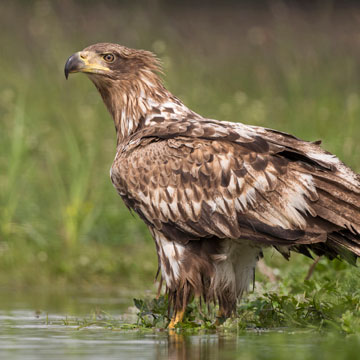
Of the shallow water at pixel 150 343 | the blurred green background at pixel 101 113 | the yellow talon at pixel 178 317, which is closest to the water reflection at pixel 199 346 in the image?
the shallow water at pixel 150 343

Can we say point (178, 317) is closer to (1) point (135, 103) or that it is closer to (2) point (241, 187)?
(2) point (241, 187)

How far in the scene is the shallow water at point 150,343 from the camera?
6438 millimetres

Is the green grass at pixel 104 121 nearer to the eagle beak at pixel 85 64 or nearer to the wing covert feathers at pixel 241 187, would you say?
the wing covert feathers at pixel 241 187

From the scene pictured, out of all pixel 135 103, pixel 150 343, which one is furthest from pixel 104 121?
pixel 150 343

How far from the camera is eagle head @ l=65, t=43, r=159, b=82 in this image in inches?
363

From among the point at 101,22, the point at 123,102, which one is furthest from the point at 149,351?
the point at 101,22

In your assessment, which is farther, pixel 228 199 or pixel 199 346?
pixel 228 199

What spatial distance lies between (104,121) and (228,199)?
21.9ft

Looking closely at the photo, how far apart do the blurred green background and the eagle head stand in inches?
37.6

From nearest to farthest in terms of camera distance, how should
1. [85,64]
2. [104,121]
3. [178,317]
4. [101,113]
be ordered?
[178,317] → [85,64] → [104,121] → [101,113]

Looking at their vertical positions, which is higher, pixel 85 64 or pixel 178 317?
pixel 85 64

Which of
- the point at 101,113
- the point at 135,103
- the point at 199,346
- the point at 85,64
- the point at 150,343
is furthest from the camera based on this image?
the point at 101,113

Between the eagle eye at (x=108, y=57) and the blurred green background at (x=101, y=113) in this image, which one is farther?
the blurred green background at (x=101, y=113)

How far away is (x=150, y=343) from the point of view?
7152mm
